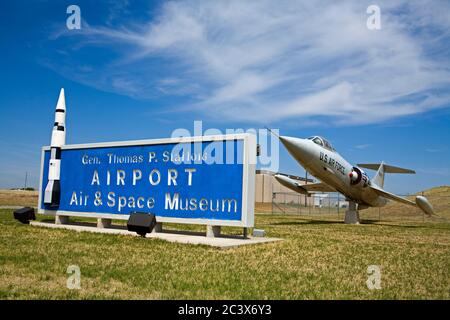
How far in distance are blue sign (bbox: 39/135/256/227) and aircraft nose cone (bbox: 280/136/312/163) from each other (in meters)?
8.43

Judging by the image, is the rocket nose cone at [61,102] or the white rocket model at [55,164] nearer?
the white rocket model at [55,164]

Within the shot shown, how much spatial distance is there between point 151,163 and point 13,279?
26.4 feet

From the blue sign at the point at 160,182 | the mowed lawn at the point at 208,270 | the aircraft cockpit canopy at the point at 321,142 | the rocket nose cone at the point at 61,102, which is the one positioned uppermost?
the rocket nose cone at the point at 61,102

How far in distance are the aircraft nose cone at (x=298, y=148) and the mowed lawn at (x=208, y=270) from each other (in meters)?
9.51

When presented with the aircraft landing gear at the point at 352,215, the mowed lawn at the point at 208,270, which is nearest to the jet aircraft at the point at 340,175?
the aircraft landing gear at the point at 352,215

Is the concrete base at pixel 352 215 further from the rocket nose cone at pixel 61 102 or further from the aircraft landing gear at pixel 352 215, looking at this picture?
the rocket nose cone at pixel 61 102

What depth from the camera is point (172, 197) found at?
526 inches

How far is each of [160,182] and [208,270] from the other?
6.87 meters

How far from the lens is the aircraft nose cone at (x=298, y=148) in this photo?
66.9 ft

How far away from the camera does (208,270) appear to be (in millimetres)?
7238
